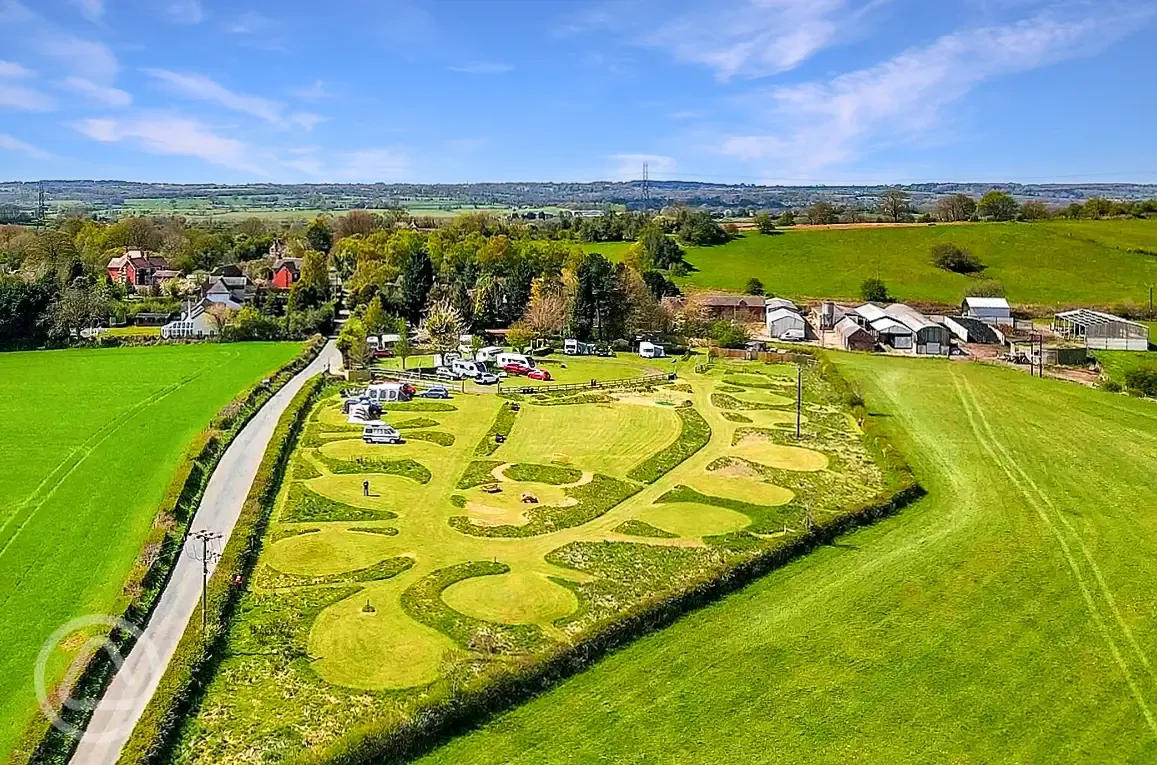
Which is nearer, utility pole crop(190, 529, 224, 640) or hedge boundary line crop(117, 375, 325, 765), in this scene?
hedge boundary line crop(117, 375, 325, 765)

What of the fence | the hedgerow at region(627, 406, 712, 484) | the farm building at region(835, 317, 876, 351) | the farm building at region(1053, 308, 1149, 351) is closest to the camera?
the hedgerow at region(627, 406, 712, 484)

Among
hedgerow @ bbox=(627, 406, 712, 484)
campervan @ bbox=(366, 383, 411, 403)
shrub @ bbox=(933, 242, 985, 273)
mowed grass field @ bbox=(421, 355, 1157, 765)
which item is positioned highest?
shrub @ bbox=(933, 242, 985, 273)

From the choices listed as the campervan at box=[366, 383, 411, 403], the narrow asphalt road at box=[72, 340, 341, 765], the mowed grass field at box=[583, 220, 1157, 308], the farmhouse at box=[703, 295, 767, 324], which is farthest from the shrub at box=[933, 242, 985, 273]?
the narrow asphalt road at box=[72, 340, 341, 765]

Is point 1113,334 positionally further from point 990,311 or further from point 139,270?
point 139,270

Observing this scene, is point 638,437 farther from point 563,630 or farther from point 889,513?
point 563,630

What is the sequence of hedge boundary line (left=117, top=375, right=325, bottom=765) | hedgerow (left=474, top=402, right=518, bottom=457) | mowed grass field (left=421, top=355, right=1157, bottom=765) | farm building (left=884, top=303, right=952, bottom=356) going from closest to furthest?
hedge boundary line (left=117, top=375, right=325, bottom=765), mowed grass field (left=421, top=355, right=1157, bottom=765), hedgerow (left=474, top=402, right=518, bottom=457), farm building (left=884, top=303, right=952, bottom=356)

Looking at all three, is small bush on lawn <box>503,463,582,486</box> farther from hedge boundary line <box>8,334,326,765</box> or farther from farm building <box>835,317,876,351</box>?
farm building <box>835,317,876,351</box>

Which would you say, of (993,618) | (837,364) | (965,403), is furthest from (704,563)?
(837,364)
